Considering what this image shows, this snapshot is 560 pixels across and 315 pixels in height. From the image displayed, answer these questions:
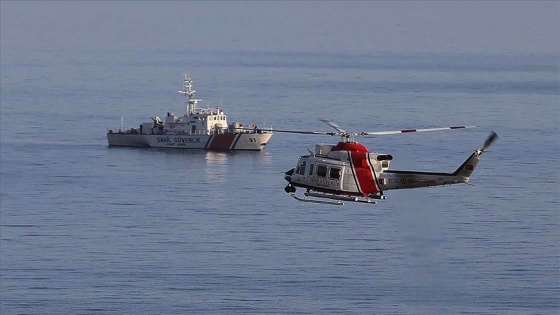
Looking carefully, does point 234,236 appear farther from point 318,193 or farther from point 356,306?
point 318,193

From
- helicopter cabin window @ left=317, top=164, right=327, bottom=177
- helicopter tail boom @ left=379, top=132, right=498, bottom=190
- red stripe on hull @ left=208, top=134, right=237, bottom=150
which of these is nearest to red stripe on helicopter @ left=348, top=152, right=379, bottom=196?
helicopter tail boom @ left=379, top=132, right=498, bottom=190

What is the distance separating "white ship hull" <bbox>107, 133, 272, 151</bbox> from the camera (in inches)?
5025

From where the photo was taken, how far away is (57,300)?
84.1 metres

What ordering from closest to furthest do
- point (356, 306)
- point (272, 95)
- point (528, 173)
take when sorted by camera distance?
point (356, 306)
point (528, 173)
point (272, 95)

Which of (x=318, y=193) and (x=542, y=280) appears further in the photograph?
(x=542, y=280)

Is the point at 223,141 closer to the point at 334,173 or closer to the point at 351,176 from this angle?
the point at 334,173

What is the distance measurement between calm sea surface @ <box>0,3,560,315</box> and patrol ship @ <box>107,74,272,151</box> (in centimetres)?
118

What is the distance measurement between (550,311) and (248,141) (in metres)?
49.8

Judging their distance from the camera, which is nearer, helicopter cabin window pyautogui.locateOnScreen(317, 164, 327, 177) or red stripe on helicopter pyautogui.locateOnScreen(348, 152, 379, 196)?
red stripe on helicopter pyautogui.locateOnScreen(348, 152, 379, 196)

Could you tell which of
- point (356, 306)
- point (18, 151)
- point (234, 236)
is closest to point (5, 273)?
point (234, 236)

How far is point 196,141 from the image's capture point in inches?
5148

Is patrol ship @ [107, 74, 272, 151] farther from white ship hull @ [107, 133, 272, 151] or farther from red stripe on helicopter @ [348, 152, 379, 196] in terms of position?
red stripe on helicopter @ [348, 152, 379, 196]

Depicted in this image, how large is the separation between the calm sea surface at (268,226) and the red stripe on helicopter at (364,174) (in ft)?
21.1

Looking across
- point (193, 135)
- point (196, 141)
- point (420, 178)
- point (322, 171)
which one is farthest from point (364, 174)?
point (193, 135)
